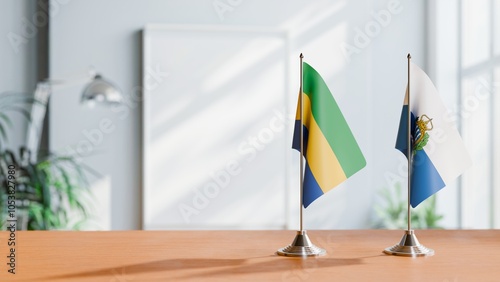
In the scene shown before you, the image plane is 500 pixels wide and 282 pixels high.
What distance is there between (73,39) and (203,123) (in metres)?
1.16

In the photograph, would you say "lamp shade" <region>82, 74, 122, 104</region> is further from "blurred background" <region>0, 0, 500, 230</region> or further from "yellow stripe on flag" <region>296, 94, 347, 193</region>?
"yellow stripe on flag" <region>296, 94, 347, 193</region>

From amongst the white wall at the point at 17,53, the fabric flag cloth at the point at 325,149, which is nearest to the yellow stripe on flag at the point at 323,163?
the fabric flag cloth at the point at 325,149

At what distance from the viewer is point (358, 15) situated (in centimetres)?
491

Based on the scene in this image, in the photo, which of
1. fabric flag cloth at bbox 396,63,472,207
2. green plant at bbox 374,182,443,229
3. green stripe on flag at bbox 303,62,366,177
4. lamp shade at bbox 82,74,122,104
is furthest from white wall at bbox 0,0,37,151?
fabric flag cloth at bbox 396,63,472,207

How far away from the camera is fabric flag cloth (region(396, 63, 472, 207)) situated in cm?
133

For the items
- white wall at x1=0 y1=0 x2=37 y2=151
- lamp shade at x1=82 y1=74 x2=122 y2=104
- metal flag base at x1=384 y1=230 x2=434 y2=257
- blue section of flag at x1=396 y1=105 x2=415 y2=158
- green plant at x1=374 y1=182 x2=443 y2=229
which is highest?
white wall at x1=0 y1=0 x2=37 y2=151

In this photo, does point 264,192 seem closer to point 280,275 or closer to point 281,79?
point 281,79

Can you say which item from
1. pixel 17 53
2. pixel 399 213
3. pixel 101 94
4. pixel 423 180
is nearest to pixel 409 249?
pixel 423 180

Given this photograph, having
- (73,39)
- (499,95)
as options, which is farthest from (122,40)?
(499,95)

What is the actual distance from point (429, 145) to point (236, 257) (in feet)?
1.55

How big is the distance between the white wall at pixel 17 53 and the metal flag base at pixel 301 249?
3693mm

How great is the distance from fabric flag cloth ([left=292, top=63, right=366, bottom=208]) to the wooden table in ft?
0.48

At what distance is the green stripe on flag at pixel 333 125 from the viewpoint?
1.31 m

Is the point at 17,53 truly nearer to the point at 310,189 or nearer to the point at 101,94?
the point at 101,94
